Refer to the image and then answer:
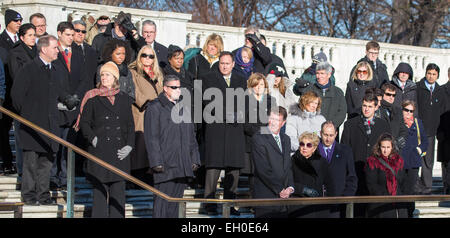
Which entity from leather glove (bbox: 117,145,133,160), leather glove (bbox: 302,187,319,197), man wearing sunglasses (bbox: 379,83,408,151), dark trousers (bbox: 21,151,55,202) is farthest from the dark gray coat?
man wearing sunglasses (bbox: 379,83,408,151)

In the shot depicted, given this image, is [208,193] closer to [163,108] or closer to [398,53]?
[163,108]

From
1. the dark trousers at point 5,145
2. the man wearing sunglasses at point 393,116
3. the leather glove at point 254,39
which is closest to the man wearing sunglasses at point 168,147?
the dark trousers at point 5,145

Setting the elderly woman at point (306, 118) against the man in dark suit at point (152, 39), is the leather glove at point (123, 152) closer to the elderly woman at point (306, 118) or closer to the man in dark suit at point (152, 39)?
the elderly woman at point (306, 118)

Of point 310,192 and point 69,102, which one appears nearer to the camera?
point 310,192

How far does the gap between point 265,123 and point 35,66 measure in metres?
2.78

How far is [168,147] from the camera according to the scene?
1053 centimetres

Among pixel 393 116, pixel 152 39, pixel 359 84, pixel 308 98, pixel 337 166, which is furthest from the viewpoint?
pixel 359 84

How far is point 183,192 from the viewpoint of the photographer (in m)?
10.9

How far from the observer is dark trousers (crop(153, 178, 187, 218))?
34.0ft

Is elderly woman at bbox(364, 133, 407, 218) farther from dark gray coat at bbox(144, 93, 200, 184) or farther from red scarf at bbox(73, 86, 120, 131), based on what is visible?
red scarf at bbox(73, 86, 120, 131)

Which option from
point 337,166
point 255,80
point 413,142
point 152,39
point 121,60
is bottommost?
point 337,166

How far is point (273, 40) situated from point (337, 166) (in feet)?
30.9

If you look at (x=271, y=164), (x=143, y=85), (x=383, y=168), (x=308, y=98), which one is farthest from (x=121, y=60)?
(x=383, y=168)

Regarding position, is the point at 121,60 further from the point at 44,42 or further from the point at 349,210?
the point at 349,210
